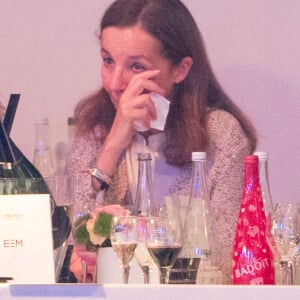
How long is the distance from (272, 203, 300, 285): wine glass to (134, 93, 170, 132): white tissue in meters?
0.48

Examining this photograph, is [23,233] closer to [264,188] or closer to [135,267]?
[135,267]

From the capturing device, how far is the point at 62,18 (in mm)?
2359

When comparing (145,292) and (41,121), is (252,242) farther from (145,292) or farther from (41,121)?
(41,121)

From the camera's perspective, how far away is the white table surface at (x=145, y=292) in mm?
1542

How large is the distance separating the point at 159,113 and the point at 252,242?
602 mm

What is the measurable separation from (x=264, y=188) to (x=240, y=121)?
0.20 meters

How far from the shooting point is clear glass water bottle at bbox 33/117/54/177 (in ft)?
7.57

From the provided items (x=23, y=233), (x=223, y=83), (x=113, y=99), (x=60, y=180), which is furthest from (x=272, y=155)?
(x=23, y=233)

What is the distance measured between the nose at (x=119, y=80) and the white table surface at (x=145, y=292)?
2.65 feet

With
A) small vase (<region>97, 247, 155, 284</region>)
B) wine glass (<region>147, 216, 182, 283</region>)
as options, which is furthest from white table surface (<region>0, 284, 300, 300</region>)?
small vase (<region>97, 247, 155, 284</region>)

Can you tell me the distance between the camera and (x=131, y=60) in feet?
7.52

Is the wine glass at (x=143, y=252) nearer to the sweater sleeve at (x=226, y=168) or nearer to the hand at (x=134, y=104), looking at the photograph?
the sweater sleeve at (x=226, y=168)

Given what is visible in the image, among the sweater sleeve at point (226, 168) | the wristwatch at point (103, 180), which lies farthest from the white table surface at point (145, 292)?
the wristwatch at point (103, 180)

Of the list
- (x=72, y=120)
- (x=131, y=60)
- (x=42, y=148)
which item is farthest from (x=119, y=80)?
(x=42, y=148)
